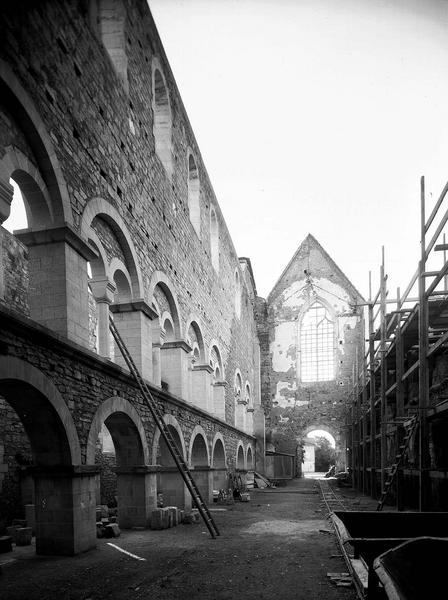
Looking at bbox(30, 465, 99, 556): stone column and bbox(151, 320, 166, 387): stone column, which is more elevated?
bbox(151, 320, 166, 387): stone column

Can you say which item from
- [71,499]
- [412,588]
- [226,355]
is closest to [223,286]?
[226,355]

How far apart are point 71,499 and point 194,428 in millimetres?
7609

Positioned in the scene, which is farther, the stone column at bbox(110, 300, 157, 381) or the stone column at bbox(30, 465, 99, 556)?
the stone column at bbox(110, 300, 157, 381)

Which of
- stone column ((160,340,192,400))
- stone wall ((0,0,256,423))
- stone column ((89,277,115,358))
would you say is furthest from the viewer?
stone column ((160,340,192,400))

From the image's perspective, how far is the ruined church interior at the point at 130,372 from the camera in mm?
6492

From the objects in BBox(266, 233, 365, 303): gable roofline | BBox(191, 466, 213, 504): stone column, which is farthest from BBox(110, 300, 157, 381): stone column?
BBox(266, 233, 365, 303): gable roofline

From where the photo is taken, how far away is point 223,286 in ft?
75.5

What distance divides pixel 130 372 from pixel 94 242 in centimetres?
250

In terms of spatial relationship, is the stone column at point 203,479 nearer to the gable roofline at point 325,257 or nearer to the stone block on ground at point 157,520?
the stone block on ground at point 157,520

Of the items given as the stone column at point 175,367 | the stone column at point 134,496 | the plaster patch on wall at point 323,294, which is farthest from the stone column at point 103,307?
the plaster patch on wall at point 323,294

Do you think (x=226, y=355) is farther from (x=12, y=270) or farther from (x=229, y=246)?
(x=12, y=270)

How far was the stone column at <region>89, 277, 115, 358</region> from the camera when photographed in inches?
389

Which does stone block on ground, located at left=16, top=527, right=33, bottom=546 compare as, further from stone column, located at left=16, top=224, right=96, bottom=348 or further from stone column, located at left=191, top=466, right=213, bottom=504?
stone column, located at left=191, top=466, right=213, bottom=504

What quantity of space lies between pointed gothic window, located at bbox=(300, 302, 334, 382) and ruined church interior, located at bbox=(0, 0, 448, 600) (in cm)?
1284
